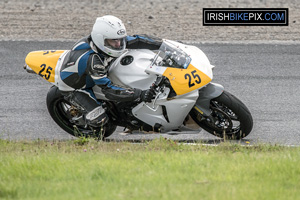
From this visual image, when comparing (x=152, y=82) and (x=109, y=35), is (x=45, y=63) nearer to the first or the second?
(x=109, y=35)

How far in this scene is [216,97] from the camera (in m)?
7.72

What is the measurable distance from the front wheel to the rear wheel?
119 centimetres

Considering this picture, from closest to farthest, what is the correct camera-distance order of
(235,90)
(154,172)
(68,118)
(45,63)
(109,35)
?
(154,172) < (109,35) < (45,63) < (68,118) < (235,90)

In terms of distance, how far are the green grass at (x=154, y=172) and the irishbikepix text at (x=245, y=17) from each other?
25.9 ft

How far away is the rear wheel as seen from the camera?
8289 millimetres

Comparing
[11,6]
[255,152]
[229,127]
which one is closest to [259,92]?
[229,127]

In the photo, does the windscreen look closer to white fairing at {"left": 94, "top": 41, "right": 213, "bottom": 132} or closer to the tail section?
white fairing at {"left": 94, "top": 41, "right": 213, "bottom": 132}

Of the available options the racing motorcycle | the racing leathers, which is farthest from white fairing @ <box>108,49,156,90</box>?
the racing leathers

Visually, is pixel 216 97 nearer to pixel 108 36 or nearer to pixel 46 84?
pixel 108 36

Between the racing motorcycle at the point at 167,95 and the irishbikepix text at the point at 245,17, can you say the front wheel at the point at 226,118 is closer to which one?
the racing motorcycle at the point at 167,95

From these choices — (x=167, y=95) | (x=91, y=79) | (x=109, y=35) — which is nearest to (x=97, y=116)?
(x=91, y=79)

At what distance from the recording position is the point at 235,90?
34.9 ft

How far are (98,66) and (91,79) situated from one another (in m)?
0.37

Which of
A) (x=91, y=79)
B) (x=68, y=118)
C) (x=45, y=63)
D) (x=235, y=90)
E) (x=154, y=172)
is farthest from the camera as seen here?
(x=235, y=90)
